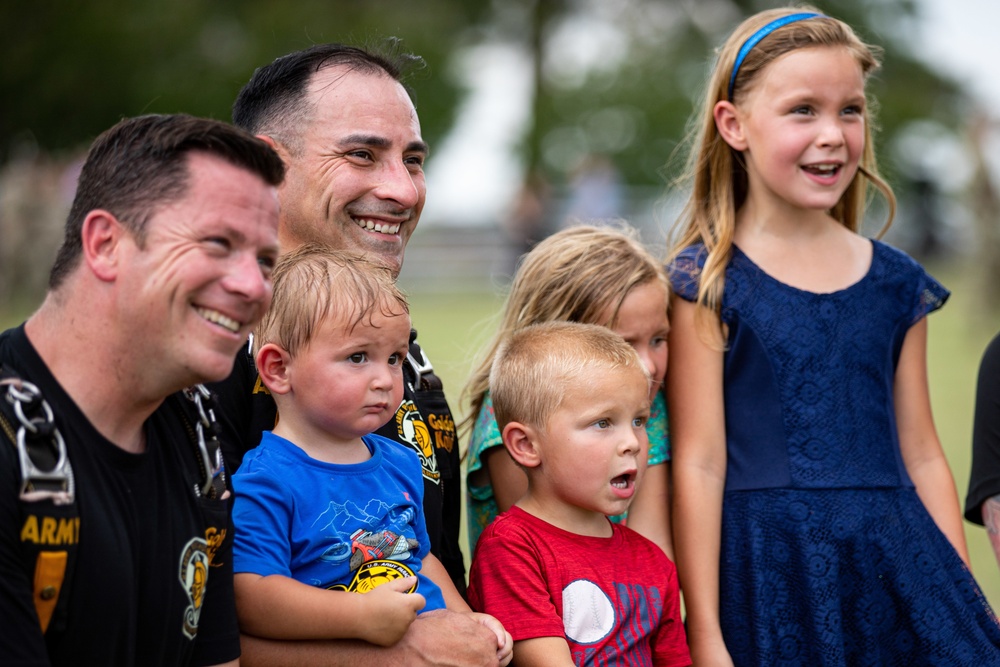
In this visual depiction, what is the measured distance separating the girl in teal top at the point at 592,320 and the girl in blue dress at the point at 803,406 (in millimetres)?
82

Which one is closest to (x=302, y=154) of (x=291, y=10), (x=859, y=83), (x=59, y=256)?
(x=59, y=256)

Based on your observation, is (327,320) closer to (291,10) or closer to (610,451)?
(610,451)

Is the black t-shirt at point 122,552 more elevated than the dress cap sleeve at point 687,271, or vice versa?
the dress cap sleeve at point 687,271

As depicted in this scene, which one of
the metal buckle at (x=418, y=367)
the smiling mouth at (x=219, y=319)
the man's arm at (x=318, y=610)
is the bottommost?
the man's arm at (x=318, y=610)

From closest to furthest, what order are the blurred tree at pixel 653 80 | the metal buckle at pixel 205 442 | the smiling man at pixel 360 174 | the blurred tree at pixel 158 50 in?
the metal buckle at pixel 205 442
the smiling man at pixel 360 174
the blurred tree at pixel 158 50
the blurred tree at pixel 653 80

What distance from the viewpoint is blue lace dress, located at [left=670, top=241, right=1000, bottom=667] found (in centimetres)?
333

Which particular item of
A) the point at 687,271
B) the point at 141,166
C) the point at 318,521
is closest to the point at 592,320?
the point at 687,271

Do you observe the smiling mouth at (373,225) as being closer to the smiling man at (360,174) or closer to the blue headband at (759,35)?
the smiling man at (360,174)

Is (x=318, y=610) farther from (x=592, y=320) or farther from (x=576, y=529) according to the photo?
(x=592, y=320)

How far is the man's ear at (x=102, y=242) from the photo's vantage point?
6.84 ft

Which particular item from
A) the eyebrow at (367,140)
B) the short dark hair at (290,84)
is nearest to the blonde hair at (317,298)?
Result: the eyebrow at (367,140)

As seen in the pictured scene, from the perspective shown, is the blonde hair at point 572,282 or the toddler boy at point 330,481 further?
the blonde hair at point 572,282

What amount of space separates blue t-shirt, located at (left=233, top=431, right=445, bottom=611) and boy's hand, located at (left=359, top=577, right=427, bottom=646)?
0.10m

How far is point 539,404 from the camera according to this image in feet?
9.80
